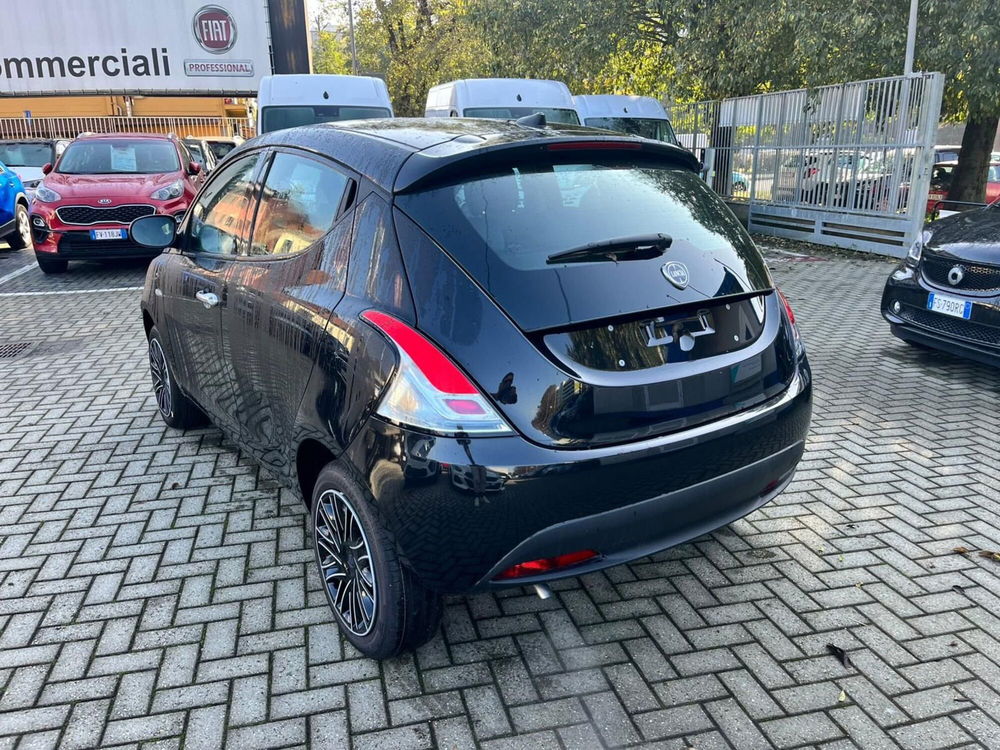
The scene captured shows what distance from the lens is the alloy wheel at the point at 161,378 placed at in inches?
189

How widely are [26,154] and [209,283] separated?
1416 cm

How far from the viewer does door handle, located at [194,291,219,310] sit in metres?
3.58

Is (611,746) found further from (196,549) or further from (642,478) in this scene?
(196,549)

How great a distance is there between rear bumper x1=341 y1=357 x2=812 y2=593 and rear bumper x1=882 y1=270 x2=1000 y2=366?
12.7ft

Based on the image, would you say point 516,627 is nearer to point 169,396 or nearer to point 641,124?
point 169,396

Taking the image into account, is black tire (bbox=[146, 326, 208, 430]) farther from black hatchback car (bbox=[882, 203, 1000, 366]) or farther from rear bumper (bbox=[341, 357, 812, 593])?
black hatchback car (bbox=[882, 203, 1000, 366])

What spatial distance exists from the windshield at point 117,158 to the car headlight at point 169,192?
24.0 inches

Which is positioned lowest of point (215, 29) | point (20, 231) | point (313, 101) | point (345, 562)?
point (20, 231)

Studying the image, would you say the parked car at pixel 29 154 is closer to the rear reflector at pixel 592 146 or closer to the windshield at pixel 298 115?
the windshield at pixel 298 115

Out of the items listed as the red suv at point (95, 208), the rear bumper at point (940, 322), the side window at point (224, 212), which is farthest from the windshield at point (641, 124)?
the side window at point (224, 212)

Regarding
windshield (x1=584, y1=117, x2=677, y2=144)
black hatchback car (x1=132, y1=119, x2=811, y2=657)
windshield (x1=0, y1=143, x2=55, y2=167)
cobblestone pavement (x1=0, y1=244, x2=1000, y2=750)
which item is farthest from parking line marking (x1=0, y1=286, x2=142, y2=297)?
windshield (x1=584, y1=117, x2=677, y2=144)

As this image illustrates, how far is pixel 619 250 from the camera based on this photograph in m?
2.57

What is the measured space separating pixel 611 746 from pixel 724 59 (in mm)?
14898

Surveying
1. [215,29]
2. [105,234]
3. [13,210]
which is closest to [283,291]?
[105,234]
